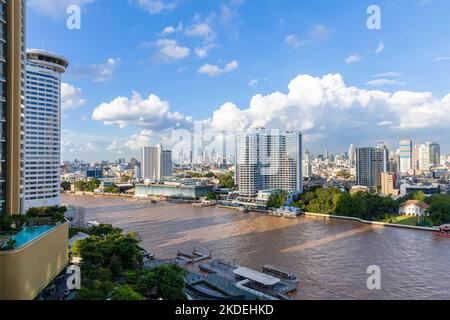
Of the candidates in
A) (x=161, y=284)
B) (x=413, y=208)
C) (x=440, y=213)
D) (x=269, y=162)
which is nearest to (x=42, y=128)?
(x=161, y=284)

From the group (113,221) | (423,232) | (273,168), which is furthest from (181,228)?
(273,168)

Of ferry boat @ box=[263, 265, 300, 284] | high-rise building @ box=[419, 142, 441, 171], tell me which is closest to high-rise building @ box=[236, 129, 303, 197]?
ferry boat @ box=[263, 265, 300, 284]

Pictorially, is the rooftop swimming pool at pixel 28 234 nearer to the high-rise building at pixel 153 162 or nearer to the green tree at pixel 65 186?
the green tree at pixel 65 186

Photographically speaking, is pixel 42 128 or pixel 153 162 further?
pixel 153 162

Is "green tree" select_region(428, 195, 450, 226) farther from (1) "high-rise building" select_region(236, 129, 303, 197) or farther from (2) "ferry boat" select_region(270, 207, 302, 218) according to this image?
(1) "high-rise building" select_region(236, 129, 303, 197)

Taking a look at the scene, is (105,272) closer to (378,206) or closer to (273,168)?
(378,206)

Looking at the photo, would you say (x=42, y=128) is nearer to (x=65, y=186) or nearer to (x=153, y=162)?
(x=65, y=186)
